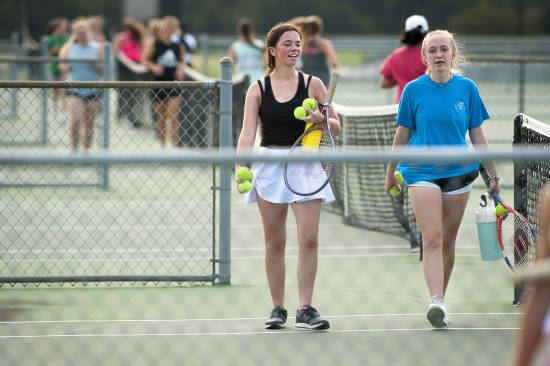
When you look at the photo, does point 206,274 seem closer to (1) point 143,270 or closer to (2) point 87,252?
(1) point 143,270

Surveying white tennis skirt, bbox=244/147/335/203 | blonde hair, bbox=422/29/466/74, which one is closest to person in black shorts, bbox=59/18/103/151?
white tennis skirt, bbox=244/147/335/203

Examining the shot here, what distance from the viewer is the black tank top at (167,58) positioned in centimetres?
A: 1524

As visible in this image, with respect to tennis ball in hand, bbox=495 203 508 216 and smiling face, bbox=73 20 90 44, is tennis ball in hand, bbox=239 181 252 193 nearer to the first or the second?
tennis ball in hand, bbox=495 203 508 216

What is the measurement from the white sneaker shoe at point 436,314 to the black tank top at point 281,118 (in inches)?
55.4

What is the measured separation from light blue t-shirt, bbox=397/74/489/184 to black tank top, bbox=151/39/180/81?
31.8 feet

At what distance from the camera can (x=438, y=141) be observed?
5.93 metres

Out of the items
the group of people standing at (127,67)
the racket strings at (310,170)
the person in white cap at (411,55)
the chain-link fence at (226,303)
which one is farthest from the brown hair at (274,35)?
the person in white cap at (411,55)

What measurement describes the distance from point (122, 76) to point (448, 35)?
641 inches

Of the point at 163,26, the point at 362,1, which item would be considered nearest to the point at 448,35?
the point at 163,26

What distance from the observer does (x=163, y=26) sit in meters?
15.3

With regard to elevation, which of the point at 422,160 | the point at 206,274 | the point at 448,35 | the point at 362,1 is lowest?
the point at 206,274

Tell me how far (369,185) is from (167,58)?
639 cm

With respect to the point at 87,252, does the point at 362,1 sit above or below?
above

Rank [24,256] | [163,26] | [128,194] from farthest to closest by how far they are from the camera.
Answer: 1. [163,26]
2. [128,194]
3. [24,256]
